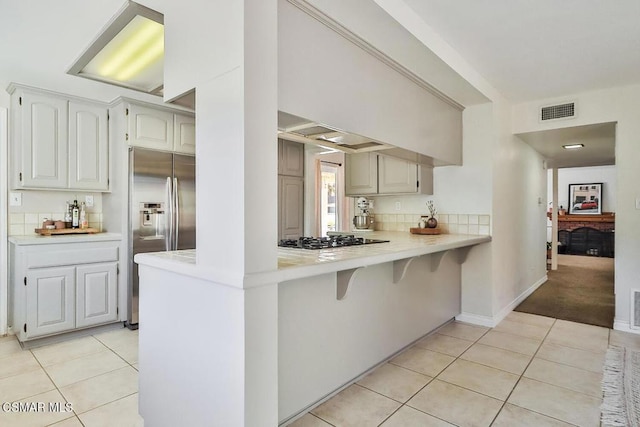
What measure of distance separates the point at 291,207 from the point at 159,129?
1.90 metres

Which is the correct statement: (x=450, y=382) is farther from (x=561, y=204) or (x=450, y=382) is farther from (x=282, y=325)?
(x=561, y=204)

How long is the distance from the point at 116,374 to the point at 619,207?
4.54m

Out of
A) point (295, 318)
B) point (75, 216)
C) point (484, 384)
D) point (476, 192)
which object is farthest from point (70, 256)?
point (476, 192)

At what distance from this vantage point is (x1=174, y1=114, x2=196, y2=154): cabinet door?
373 centimetres

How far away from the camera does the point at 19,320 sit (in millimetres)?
2979

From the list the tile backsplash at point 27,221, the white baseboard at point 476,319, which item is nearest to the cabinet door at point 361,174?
the white baseboard at point 476,319

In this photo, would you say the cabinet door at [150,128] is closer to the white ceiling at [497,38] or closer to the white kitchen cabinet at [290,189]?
the white ceiling at [497,38]

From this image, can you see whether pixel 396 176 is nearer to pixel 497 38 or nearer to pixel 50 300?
pixel 497 38

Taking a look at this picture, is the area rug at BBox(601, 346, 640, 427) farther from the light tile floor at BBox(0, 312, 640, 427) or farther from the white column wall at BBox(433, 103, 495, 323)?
the white column wall at BBox(433, 103, 495, 323)

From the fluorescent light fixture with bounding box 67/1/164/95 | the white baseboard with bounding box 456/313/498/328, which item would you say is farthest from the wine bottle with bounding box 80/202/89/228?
the white baseboard with bounding box 456/313/498/328

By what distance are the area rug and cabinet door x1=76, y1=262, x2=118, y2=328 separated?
152 inches

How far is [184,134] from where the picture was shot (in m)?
3.79

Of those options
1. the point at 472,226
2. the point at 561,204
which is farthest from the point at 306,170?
the point at 561,204

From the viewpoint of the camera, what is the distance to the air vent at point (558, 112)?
3.54m
